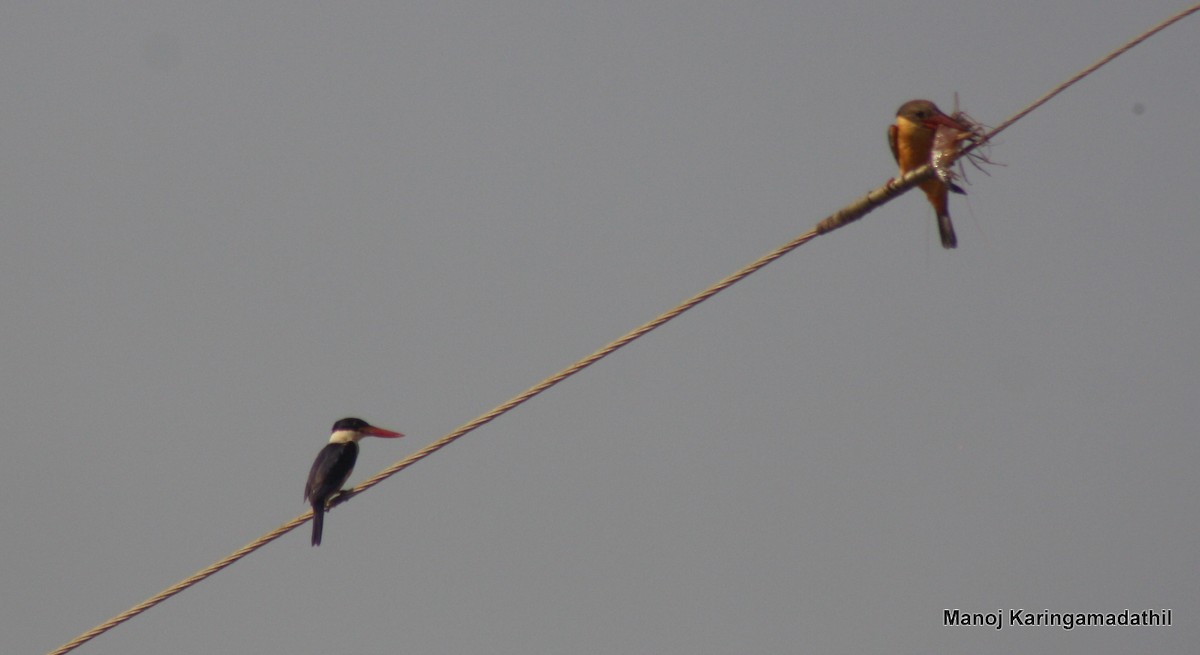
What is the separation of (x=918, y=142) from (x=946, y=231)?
0.82 meters

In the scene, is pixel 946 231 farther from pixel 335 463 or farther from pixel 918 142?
pixel 335 463

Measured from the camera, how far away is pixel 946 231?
27.7 feet

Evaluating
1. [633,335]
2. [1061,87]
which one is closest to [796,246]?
[633,335]

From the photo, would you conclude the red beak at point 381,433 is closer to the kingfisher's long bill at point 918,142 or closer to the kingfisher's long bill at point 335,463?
the kingfisher's long bill at point 335,463

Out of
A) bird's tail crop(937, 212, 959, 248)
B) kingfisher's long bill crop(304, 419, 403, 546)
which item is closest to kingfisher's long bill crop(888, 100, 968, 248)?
bird's tail crop(937, 212, 959, 248)

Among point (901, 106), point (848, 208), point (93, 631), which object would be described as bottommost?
point (93, 631)

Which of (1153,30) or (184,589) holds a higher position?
(1153,30)

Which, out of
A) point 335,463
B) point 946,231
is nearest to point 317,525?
point 335,463

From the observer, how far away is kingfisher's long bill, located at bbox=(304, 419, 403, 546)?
10016 mm

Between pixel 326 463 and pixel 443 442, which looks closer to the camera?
pixel 443 442

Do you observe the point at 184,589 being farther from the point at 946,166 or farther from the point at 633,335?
the point at 946,166

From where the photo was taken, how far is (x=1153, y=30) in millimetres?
5109

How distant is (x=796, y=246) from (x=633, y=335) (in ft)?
2.40

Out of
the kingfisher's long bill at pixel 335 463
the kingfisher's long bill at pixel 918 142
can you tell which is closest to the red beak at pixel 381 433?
the kingfisher's long bill at pixel 335 463
